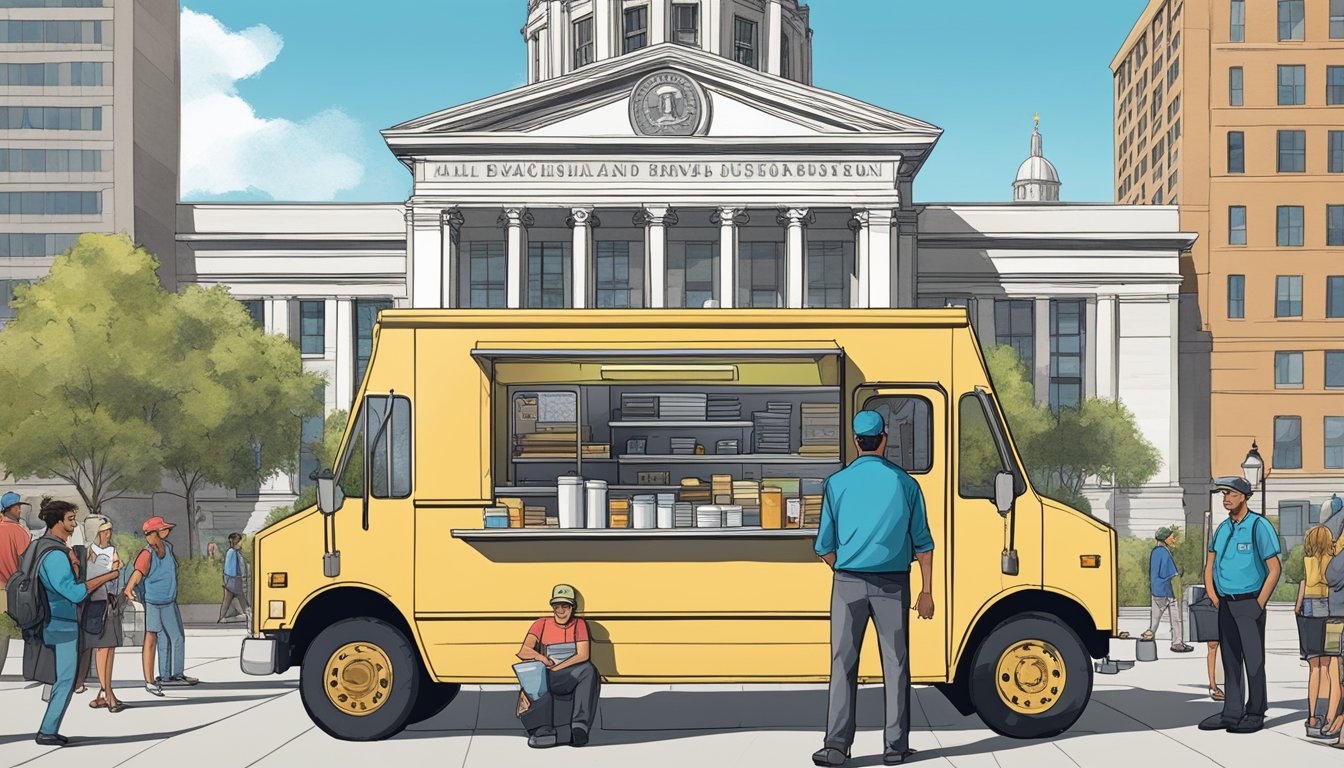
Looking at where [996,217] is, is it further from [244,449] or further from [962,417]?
[962,417]

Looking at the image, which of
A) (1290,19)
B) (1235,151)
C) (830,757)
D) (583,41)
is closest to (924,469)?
(830,757)

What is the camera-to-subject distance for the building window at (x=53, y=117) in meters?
61.4

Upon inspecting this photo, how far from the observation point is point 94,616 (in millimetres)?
12570

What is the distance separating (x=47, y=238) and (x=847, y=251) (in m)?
33.3

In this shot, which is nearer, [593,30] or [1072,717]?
[1072,717]

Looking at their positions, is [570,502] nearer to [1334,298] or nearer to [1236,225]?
[1236,225]

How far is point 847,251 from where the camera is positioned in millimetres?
58094

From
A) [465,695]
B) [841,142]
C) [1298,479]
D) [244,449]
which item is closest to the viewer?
[465,695]

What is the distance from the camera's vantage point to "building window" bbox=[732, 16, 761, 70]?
72.6 meters

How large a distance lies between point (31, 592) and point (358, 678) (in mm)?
2632

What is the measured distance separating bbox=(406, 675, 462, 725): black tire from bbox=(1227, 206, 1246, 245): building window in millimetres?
58997

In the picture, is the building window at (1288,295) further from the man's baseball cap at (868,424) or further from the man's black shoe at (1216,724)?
the man's baseball cap at (868,424)

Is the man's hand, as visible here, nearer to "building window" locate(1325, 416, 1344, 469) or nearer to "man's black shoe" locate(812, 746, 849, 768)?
"man's black shoe" locate(812, 746, 849, 768)

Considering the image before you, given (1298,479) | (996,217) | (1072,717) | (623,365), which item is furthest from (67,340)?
(1298,479)
